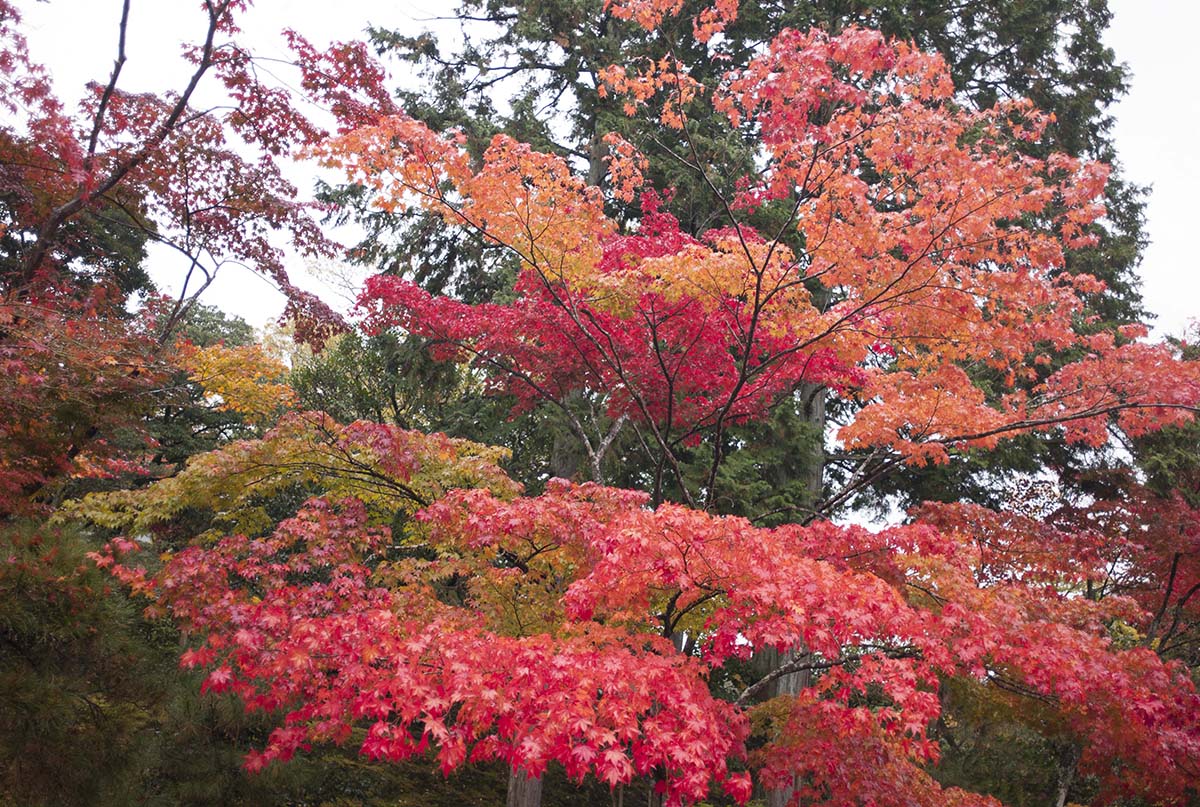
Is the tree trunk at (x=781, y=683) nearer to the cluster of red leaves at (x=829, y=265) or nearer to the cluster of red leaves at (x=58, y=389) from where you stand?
the cluster of red leaves at (x=829, y=265)

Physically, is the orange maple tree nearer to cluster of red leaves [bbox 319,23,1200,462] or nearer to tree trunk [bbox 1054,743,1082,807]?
cluster of red leaves [bbox 319,23,1200,462]

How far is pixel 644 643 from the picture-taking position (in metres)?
5.18

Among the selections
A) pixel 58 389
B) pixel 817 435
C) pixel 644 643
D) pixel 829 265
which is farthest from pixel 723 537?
pixel 817 435

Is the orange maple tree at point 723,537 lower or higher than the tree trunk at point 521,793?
higher

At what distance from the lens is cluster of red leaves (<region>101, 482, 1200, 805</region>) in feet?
13.4

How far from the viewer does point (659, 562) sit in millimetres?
4613

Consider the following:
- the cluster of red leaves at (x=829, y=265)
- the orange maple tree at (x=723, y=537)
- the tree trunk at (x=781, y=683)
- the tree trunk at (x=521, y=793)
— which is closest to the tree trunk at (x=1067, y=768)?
the orange maple tree at (x=723, y=537)

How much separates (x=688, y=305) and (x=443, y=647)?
4229 mm

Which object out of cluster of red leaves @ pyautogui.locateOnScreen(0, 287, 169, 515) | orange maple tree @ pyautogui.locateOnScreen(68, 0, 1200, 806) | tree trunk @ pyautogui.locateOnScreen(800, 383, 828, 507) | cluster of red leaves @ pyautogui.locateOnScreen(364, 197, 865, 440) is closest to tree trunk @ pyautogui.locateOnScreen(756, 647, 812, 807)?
tree trunk @ pyautogui.locateOnScreen(800, 383, 828, 507)

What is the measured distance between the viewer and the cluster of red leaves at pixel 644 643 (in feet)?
13.4

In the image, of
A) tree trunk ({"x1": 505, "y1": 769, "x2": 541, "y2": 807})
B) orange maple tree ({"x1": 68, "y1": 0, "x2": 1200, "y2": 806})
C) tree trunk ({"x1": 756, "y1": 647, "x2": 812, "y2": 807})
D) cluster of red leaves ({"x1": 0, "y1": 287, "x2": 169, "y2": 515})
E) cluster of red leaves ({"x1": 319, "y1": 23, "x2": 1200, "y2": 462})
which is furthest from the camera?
tree trunk ({"x1": 756, "y1": 647, "x2": 812, "y2": 807})

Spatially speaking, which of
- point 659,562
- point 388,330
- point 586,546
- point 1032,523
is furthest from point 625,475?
point 659,562

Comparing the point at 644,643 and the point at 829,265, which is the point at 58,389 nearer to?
the point at 644,643

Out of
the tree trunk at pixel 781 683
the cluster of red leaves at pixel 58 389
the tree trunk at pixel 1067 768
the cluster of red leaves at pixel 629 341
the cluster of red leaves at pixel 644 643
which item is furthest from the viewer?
the tree trunk at pixel 781 683
